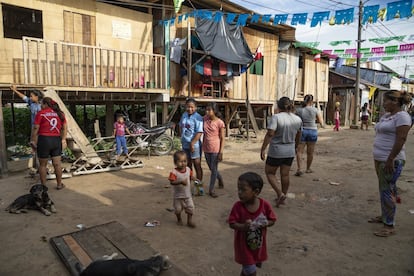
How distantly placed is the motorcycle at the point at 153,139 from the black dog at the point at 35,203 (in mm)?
4479

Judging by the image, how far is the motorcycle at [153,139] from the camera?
898 centimetres

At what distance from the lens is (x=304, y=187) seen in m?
5.85

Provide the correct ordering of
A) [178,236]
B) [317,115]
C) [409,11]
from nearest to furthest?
[178,236]
[317,115]
[409,11]

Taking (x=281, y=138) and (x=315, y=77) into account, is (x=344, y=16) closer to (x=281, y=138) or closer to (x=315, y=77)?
(x=281, y=138)

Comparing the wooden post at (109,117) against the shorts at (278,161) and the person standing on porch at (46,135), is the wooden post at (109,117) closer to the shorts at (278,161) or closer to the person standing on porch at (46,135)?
the person standing on porch at (46,135)

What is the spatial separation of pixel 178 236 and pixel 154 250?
1.58 ft

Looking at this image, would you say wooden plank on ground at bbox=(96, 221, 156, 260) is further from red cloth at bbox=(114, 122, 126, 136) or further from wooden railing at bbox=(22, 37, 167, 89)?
wooden railing at bbox=(22, 37, 167, 89)

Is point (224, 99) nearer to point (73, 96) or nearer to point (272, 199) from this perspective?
point (73, 96)

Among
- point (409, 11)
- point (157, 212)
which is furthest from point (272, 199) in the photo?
point (409, 11)

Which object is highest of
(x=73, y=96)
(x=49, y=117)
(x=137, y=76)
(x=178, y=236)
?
(x=137, y=76)

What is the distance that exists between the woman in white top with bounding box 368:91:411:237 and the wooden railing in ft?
23.2

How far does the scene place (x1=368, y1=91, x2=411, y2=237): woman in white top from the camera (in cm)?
332

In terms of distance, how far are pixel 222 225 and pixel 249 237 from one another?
1.81 meters

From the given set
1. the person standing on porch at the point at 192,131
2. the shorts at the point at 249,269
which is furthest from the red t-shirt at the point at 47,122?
the shorts at the point at 249,269
